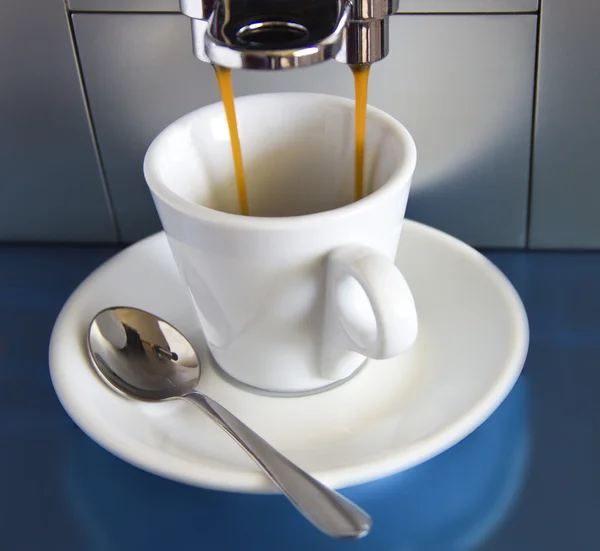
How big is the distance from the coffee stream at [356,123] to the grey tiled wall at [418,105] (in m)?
0.07

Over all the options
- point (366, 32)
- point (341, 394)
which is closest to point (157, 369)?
point (341, 394)

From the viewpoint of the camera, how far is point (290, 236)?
347mm

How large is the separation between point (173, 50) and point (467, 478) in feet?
0.96

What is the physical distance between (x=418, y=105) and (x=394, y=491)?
23cm

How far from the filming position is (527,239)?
52 cm

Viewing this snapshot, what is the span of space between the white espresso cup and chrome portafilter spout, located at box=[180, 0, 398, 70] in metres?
0.05

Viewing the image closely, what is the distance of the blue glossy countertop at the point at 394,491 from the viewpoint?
0.36 meters

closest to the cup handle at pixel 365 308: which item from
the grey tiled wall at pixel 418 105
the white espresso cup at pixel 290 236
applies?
the white espresso cup at pixel 290 236

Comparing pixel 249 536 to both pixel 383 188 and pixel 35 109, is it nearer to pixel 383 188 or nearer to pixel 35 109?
pixel 383 188

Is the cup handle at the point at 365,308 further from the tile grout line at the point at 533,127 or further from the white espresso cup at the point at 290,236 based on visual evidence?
the tile grout line at the point at 533,127

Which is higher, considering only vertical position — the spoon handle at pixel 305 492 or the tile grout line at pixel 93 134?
the tile grout line at pixel 93 134

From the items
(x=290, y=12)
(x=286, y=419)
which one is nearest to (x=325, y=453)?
(x=286, y=419)

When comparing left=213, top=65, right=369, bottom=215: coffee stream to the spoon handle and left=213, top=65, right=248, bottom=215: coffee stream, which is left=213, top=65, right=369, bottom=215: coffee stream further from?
the spoon handle

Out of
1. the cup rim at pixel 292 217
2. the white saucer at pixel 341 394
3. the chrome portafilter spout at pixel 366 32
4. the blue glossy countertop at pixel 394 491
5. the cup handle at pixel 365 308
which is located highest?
the chrome portafilter spout at pixel 366 32
